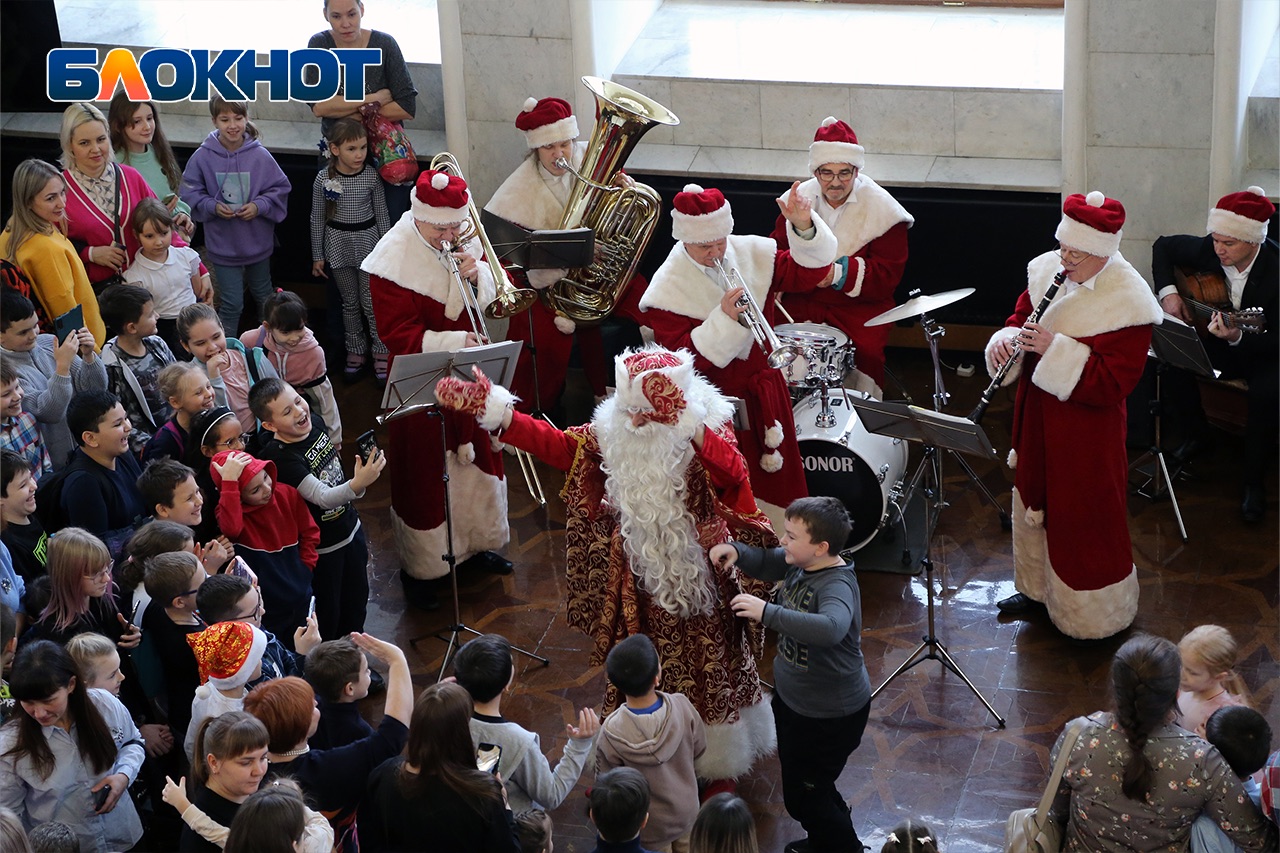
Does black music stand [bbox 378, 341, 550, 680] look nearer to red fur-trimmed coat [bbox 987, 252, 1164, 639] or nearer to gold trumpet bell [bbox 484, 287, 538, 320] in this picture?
gold trumpet bell [bbox 484, 287, 538, 320]

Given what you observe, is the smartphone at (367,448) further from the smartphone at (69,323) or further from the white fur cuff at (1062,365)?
the white fur cuff at (1062,365)

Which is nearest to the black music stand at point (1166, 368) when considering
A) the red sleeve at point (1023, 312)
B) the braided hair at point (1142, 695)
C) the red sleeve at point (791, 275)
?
the red sleeve at point (1023, 312)

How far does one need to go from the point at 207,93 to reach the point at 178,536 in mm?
5117

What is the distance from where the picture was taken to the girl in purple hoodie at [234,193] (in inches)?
305

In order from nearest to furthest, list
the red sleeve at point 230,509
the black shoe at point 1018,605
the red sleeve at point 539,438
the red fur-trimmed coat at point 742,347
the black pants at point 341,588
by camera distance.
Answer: the red sleeve at point 539,438
the red sleeve at point 230,509
the black pants at point 341,588
the red fur-trimmed coat at point 742,347
the black shoe at point 1018,605

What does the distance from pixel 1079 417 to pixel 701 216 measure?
1.62 m

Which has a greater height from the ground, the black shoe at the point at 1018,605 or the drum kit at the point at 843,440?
the drum kit at the point at 843,440

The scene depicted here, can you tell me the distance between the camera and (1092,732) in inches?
148

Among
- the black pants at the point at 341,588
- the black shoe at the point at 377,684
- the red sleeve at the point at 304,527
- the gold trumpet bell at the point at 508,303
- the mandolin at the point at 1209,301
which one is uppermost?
Answer: the gold trumpet bell at the point at 508,303

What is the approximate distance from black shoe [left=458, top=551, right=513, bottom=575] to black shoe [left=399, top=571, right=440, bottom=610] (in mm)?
249

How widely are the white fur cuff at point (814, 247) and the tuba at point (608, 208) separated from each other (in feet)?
3.05

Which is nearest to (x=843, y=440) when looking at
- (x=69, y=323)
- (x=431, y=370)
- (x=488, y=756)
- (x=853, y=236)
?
(x=853, y=236)

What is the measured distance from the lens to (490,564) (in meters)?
6.75

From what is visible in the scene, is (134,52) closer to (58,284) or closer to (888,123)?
(58,284)
